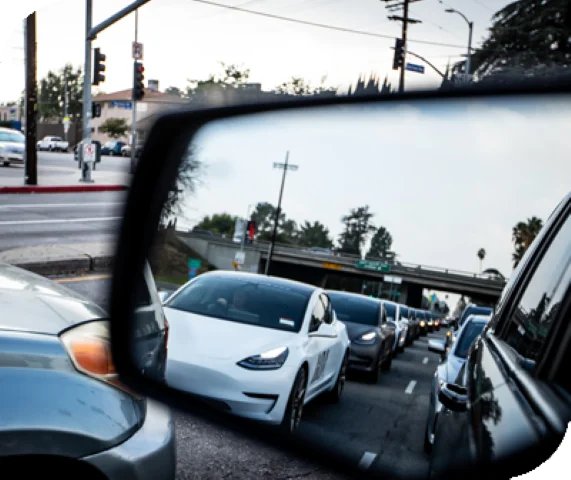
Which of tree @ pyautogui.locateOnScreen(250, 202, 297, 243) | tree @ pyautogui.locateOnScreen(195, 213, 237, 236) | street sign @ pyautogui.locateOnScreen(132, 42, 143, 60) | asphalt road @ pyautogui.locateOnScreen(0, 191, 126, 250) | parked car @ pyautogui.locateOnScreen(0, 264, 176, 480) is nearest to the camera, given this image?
tree @ pyautogui.locateOnScreen(250, 202, 297, 243)

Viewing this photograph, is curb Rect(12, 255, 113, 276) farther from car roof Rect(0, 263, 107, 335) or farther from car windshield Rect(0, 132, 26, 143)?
car windshield Rect(0, 132, 26, 143)

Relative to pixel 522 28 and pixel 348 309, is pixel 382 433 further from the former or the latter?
pixel 522 28

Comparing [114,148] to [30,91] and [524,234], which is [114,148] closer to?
[30,91]

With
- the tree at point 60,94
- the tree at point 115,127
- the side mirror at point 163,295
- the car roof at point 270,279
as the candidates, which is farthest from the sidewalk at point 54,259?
the tree at point 60,94

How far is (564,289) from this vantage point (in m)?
1.34

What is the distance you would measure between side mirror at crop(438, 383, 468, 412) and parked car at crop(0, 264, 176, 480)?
950mm

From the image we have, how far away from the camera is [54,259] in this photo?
11.5 metres

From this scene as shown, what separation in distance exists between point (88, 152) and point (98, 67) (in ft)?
11.2

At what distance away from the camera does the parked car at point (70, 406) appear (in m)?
2.42

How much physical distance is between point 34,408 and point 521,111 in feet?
6.17

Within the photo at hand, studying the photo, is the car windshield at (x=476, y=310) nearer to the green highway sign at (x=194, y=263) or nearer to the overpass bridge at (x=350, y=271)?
the overpass bridge at (x=350, y=271)

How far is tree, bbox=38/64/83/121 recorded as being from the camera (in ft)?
358

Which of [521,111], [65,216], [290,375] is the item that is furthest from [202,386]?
[65,216]

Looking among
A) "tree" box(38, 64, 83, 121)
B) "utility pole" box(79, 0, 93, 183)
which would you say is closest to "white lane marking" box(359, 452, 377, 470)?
"utility pole" box(79, 0, 93, 183)
